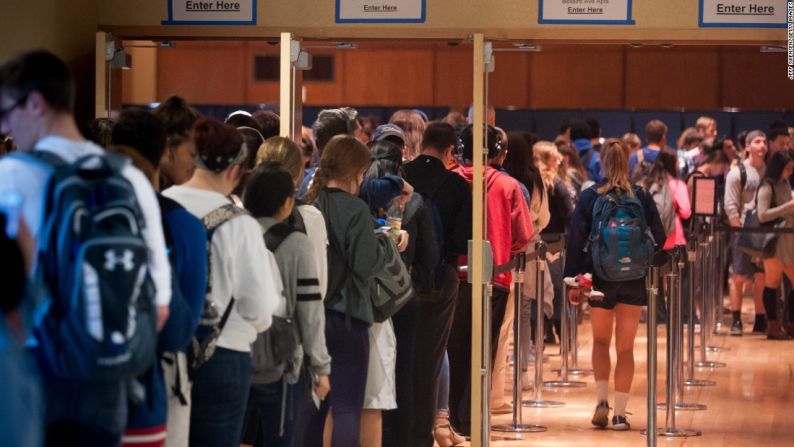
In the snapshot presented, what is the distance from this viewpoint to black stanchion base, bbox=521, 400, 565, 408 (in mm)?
8539

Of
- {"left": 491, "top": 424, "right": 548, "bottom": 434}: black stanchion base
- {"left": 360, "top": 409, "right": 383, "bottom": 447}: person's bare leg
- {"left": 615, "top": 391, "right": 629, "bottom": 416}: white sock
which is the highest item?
{"left": 360, "top": 409, "right": 383, "bottom": 447}: person's bare leg

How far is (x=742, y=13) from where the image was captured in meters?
6.09

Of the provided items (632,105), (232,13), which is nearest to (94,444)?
(232,13)

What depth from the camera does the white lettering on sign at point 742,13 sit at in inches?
239

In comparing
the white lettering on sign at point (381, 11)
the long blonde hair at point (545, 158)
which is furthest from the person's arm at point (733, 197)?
the white lettering on sign at point (381, 11)

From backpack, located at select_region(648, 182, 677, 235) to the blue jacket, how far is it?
54.0 inches

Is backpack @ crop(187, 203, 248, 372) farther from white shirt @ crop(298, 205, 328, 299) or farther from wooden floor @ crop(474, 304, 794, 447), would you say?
wooden floor @ crop(474, 304, 794, 447)

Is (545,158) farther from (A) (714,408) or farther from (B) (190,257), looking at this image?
(B) (190,257)

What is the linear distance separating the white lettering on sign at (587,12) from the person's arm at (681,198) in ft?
16.2

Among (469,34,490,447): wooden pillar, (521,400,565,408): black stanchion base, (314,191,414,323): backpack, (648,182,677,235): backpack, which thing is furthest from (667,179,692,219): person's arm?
(314,191,414,323): backpack

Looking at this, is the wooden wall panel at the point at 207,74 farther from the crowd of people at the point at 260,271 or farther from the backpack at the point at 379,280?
the backpack at the point at 379,280

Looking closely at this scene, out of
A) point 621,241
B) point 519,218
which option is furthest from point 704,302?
point 519,218

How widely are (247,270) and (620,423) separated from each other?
411 cm

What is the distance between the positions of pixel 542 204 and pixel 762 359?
305cm
